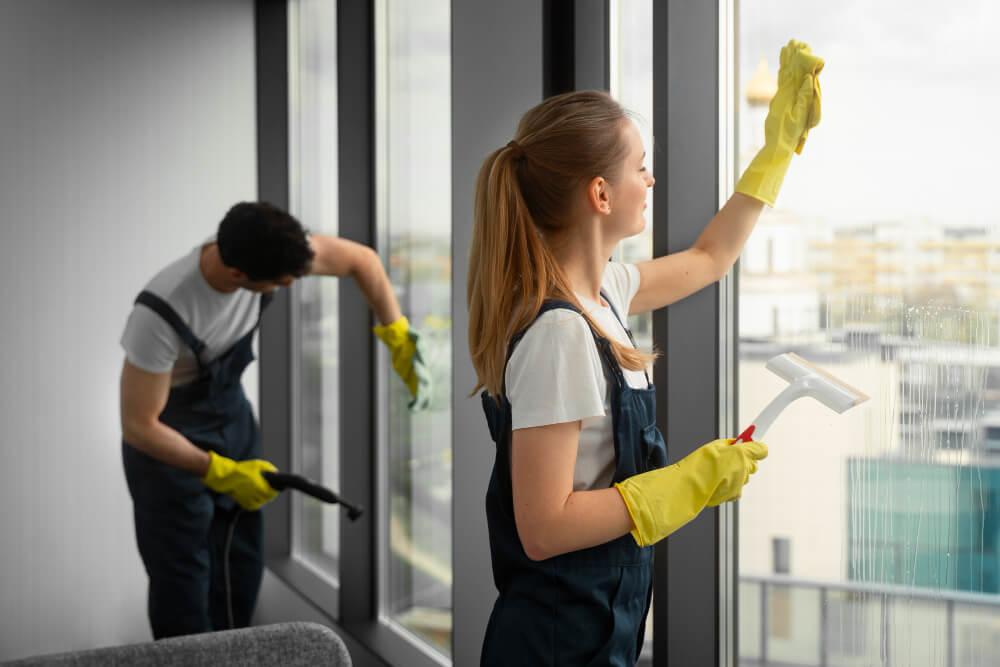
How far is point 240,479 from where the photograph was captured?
2.12 metres

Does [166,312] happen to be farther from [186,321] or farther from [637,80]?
[637,80]

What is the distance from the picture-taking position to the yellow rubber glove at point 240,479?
210 centimetres

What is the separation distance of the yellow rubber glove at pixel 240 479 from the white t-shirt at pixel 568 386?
120cm

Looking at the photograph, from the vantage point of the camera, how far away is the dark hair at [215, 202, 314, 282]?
1.81 m

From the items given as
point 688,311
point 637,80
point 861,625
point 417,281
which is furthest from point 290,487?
point 861,625

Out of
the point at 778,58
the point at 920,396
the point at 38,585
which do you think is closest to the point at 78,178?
the point at 38,585

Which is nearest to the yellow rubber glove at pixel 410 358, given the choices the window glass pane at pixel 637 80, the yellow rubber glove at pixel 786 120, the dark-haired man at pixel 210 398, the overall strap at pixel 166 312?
the dark-haired man at pixel 210 398

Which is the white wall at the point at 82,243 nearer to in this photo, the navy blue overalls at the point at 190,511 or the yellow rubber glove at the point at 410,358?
the navy blue overalls at the point at 190,511

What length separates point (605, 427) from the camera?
1147 mm

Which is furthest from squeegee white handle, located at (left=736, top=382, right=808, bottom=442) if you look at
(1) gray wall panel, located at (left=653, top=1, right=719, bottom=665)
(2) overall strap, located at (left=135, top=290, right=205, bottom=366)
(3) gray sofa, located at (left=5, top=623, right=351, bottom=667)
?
(2) overall strap, located at (left=135, top=290, right=205, bottom=366)

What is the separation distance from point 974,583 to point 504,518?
0.62 m

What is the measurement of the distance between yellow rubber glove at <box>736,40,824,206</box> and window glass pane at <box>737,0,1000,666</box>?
7 centimetres

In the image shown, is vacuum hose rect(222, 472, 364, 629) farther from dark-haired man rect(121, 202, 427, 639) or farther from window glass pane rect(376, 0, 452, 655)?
window glass pane rect(376, 0, 452, 655)

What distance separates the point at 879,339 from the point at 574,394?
0.47 m
